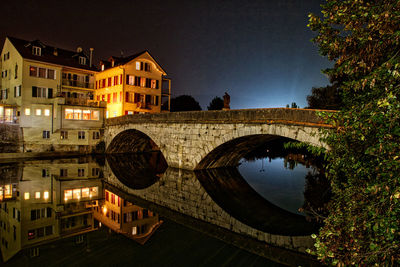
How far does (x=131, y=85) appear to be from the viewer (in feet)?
117

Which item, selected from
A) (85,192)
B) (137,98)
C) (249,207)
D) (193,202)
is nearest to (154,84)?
(137,98)

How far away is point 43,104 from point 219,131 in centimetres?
2228

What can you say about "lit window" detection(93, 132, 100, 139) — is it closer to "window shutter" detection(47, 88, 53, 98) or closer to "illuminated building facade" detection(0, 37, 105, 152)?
"illuminated building facade" detection(0, 37, 105, 152)

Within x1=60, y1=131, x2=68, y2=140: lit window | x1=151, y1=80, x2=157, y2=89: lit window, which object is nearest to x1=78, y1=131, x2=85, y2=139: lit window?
x1=60, y1=131, x2=68, y2=140: lit window

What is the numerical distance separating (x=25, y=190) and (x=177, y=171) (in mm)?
9415

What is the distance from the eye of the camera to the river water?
7.45 m

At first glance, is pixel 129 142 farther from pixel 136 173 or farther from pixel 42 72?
pixel 42 72

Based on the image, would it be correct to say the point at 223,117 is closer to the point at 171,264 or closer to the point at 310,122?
the point at 310,122

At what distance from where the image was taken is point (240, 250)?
769 cm

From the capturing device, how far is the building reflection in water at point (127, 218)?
9.13 metres

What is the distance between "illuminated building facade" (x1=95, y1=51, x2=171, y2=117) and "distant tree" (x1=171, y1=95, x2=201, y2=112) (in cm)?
1458

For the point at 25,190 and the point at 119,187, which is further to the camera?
the point at 119,187

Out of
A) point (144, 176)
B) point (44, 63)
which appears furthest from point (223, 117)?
point (44, 63)

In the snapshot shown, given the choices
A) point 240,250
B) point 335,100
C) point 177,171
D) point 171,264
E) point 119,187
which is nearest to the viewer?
point 171,264
